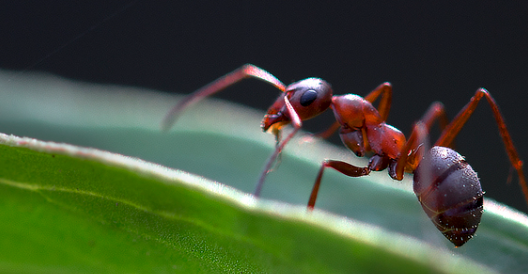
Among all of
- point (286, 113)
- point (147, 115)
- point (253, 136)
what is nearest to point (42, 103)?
point (147, 115)

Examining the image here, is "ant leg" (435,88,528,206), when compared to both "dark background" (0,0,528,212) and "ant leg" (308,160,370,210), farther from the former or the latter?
"dark background" (0,0,528,212)

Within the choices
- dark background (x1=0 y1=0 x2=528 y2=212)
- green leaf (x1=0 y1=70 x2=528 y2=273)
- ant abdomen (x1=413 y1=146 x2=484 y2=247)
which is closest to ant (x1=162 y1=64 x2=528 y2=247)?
ant abdomen (x1=413 y1=146 x2=484 y2=247)

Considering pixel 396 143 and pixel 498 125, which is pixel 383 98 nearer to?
pixel 396 143

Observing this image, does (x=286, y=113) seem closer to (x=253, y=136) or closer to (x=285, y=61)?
(x=253, y=136)

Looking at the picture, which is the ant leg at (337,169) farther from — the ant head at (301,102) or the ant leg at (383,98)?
the ant leg at (383,98)

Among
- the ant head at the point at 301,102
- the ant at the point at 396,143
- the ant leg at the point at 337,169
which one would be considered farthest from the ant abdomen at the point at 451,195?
the ant head at the point at 301,102

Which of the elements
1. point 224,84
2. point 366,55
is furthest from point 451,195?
point 366,55
